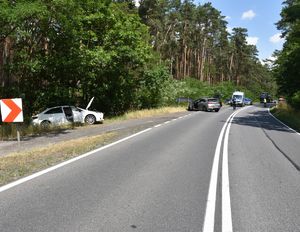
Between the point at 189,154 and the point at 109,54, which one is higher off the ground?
the point at 109,54

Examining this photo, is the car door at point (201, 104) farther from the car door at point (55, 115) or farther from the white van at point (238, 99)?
the car door at point (55, 115)

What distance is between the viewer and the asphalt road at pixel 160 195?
562cm

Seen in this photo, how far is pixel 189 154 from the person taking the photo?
487 inches

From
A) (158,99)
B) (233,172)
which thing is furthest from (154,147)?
(158,99)

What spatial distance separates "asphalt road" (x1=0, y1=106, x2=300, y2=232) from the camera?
5621 millimetres

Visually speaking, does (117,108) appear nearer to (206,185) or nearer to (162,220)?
(206,185)

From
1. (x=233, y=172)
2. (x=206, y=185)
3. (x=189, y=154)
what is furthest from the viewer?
(x=189, y=154)

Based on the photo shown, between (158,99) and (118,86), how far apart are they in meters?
9.05

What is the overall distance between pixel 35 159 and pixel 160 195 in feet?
16.7

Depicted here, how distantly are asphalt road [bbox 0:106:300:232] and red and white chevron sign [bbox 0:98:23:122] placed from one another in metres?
3.07

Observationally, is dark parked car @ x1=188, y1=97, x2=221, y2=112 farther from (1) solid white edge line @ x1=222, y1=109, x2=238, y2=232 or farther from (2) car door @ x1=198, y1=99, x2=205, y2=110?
(1) solid white edge line @ x1=222, y1=109, x2=238, y2=232

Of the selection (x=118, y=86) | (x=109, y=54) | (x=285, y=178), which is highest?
(x=109, y=54)

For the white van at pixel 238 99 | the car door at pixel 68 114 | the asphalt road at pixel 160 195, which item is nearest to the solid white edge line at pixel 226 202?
the asphalt road at pixel 160 195

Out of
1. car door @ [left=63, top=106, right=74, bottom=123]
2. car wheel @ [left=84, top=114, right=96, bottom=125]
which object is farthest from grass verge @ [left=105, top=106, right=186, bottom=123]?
car door @ [left=63, top=106, right=74, bottom=123]
